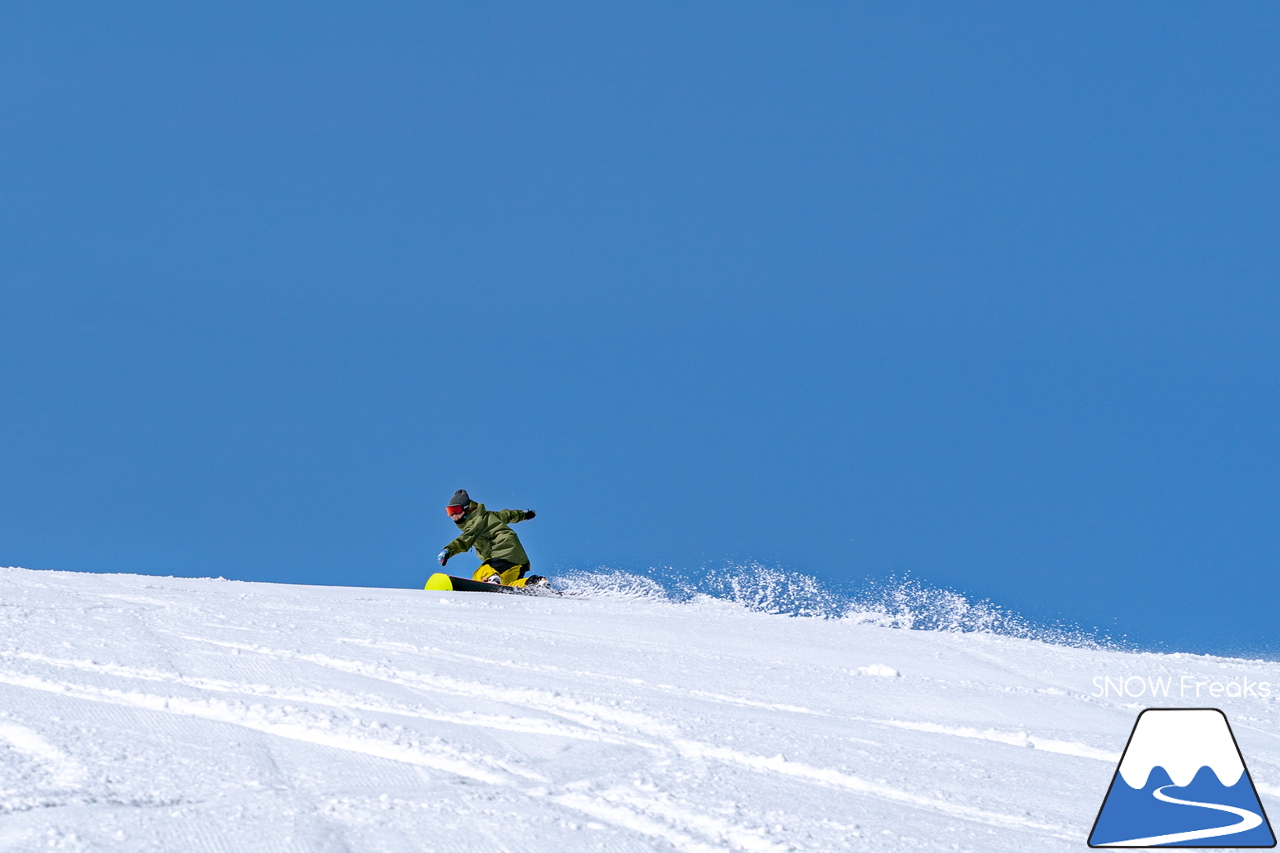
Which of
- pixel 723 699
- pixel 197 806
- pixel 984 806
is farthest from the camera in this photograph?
pixel 723 699

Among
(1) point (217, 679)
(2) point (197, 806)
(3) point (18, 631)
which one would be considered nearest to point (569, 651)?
(1) point (217, 679)

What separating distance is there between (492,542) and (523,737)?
322 inches

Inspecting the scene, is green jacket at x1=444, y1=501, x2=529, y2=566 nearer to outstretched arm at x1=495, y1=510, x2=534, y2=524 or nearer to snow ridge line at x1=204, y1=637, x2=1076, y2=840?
outstretched arm at x1=495, y1=510, x2=534, y2=524

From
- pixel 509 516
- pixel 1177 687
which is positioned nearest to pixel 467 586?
pixel 509 516

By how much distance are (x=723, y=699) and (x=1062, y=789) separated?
1.61 meters

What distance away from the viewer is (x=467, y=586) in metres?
11.1

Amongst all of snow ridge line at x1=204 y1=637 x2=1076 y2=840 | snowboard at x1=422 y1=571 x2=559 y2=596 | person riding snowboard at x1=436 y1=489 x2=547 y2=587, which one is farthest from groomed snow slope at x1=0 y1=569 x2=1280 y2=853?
person riding snowboard at x1=436 y1=489 x2=547 y2=587

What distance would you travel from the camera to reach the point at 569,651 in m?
6.00

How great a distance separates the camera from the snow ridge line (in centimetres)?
321

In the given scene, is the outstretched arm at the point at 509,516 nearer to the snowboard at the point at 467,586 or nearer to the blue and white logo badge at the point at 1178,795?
the snowboard at the point at 467,586

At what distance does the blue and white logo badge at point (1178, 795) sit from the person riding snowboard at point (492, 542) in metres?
8.60

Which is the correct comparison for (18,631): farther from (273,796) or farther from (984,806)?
(984,806)

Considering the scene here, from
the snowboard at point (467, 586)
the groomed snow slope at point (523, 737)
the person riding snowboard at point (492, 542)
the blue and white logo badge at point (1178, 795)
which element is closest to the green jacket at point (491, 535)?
the person riding snowboard at point (492, 542)

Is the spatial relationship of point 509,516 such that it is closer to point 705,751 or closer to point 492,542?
point 492,542
